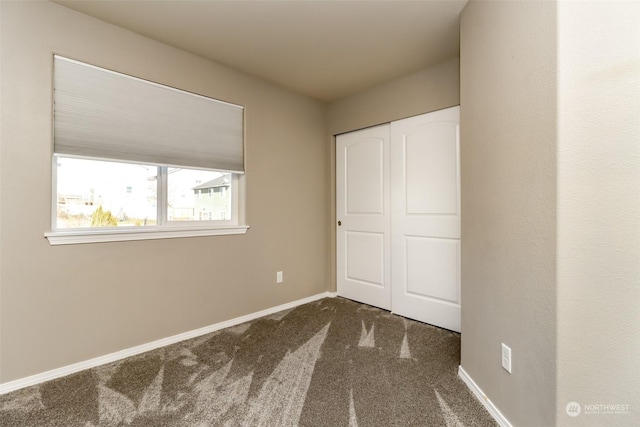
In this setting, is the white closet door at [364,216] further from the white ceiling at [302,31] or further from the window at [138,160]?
the window at [138,160]

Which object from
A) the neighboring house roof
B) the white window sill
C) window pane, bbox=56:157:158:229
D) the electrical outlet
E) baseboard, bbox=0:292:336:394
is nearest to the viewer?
the electrical outlet

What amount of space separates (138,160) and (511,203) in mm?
2370

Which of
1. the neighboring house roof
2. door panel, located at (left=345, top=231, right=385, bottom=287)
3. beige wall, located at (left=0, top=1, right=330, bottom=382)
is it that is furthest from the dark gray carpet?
the neighboring house roof

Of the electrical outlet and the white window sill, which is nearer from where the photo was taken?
the electrical outlet

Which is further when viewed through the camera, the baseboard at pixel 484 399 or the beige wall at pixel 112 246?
the beige wall at pixel 112 246

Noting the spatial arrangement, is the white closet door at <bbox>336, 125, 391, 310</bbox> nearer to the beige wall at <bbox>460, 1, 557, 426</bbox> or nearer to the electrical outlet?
the beige wall at <bbox>460, 1, 557, 426</bbox>

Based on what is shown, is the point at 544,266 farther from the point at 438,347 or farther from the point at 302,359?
the point at 302,359

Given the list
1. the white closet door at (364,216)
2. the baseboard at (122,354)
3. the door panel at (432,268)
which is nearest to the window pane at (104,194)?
the baseboard at (122,354)

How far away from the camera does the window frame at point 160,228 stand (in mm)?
1839

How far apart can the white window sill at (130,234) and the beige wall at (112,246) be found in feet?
0.16

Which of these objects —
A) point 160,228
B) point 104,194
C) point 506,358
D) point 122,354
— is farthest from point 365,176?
point 122,354

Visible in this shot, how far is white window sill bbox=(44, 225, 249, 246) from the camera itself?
181 cm

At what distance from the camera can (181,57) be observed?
7.61 feet

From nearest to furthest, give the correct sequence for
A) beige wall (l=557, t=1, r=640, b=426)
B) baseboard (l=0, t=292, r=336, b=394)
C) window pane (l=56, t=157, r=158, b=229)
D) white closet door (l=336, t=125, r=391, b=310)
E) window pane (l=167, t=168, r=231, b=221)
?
beige wall (l=557, t=1, r=640, b=426) → baseboard (l=0, t=292, r=336, b=394) → window pane (l=56, t=157, r=158, b=229) → window pane (l=167, t=168, r=231, b=221) → white closet door (l=336, t=125, r=391, b=310)
